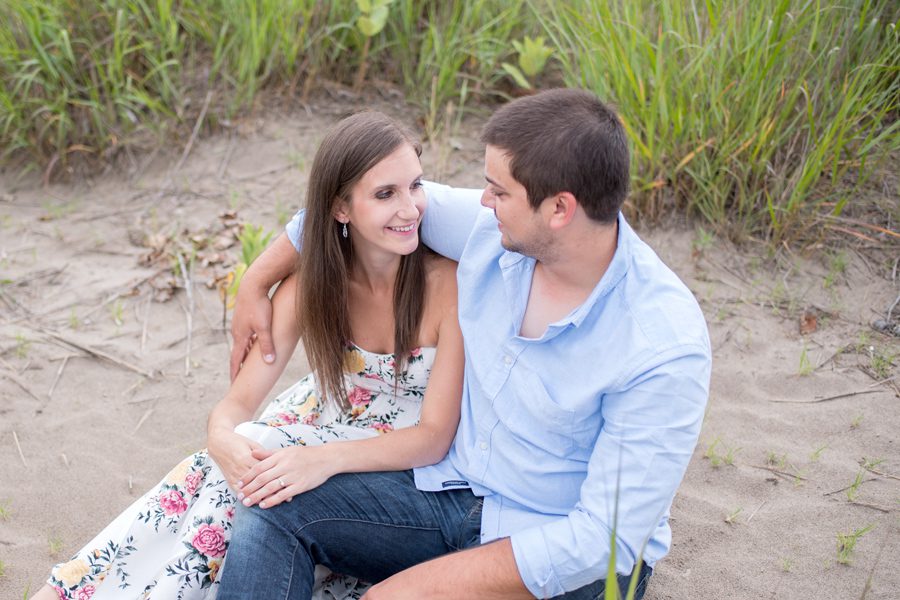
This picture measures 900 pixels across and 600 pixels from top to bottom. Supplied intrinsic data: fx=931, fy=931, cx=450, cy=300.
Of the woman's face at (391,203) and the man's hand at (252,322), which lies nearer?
the woman's face at (391,203)

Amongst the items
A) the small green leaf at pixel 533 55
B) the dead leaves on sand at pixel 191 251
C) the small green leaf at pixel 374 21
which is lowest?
the dead leaves on sand at pixel 191 251

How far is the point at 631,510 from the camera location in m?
1.87

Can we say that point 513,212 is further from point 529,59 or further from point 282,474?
point 529,59

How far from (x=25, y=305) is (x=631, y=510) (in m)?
3.03

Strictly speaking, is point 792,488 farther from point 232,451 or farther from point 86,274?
point 86,274

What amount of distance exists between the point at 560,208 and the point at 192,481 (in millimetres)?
1182

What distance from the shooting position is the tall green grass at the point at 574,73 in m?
3.64

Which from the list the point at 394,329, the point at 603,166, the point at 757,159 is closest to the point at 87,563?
the point at 394,329

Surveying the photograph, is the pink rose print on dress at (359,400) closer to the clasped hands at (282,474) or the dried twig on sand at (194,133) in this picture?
the clasped hands at (282,474)

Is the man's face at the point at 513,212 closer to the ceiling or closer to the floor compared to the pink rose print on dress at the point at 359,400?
closer to the ceiling

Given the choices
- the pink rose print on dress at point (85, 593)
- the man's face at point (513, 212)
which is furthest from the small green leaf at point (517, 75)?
the pink rose print on dress at point (85, 593)

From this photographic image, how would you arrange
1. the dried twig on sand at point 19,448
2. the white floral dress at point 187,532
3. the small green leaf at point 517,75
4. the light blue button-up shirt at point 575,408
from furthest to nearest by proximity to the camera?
the small green leaf at point 517,75
the dried twig on sand at point 19,448
the white floral dress at point 187,532
the light blue button-up shirt at point 575,408

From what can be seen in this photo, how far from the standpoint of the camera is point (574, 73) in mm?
4320

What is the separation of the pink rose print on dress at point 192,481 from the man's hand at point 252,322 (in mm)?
362
